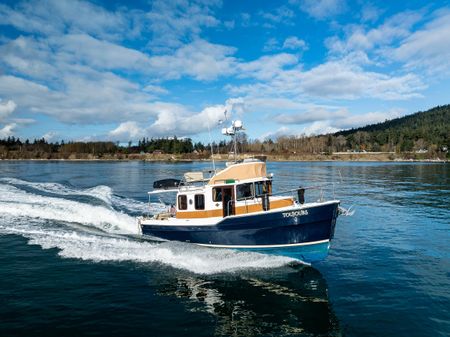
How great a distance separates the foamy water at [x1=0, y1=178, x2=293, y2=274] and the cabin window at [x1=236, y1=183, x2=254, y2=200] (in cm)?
278

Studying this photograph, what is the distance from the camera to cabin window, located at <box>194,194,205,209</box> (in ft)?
60.7

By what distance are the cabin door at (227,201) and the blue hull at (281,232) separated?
2.91 ft

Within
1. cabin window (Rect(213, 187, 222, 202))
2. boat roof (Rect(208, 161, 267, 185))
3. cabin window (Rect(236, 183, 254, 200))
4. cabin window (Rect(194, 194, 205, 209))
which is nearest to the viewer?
cabin window (Rect(236, 183, 254, 200))

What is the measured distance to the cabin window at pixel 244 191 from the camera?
17.8 m

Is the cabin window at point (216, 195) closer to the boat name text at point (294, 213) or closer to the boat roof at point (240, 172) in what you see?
the boat roof at point (240, 172)

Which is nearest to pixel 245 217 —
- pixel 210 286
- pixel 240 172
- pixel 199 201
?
pixel 240 172

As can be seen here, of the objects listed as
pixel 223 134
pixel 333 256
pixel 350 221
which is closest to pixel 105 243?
pixel 223 134

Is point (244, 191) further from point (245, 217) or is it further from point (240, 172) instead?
point (245, 217)

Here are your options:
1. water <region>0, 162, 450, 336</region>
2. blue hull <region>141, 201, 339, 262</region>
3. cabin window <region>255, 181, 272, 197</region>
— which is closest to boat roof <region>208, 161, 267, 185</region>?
cabin window <region>255, 181, 272, 197</region>

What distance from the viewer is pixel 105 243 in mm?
19234

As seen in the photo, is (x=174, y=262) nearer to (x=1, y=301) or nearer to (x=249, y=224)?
(x=249, y=224)

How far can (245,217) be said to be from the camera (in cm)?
1631

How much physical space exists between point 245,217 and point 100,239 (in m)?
8.88

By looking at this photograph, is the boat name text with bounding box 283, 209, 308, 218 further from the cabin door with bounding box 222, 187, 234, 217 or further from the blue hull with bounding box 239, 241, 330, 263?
the cabin door with bounding box 222, 187, 234, 217
